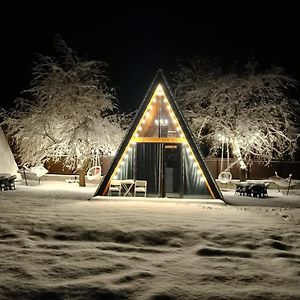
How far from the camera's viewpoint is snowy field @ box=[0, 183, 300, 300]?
4414 mm

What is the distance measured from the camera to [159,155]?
44.3ft

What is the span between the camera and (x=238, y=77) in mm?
19828

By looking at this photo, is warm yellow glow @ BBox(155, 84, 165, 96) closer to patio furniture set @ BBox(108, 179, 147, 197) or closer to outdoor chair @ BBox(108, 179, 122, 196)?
patio furniture set @ BBox(108, 179, 147, 197)

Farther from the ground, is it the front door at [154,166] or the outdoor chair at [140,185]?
the front door at [154,166]

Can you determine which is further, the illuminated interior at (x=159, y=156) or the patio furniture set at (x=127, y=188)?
the illuminated interior at (x=159, y=156)

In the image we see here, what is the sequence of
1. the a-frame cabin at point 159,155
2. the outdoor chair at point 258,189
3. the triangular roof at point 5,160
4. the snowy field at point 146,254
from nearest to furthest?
the snowy field at point 146,254 → the a-frame cabin at point 159,155 → the outdoor chair at point 258,189 → the triangular roof at point 5,160

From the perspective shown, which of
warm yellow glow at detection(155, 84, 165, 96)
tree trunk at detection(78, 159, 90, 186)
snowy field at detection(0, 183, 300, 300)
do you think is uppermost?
warm yellow glow at detection(155, 84, 165, 96)

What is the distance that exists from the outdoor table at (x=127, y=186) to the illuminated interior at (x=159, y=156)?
0.31m

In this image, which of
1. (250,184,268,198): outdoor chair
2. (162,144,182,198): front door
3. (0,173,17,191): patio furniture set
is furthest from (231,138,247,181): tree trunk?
(0,173,17,191): patio furniture set

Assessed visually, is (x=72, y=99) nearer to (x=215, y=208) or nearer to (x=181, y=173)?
(x=181, y=173)

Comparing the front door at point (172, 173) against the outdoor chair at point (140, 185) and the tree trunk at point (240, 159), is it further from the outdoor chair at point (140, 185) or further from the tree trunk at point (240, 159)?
the tree trunk at point (240, 159)

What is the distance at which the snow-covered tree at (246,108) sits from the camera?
1969 centimetres

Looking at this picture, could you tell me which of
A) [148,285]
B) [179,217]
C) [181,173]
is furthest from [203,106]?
[148,285]

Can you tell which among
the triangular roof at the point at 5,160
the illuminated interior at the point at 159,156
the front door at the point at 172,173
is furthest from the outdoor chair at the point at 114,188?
the triangular roof at the point at 5,160
